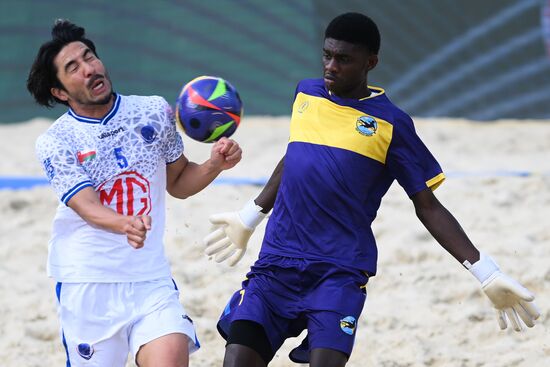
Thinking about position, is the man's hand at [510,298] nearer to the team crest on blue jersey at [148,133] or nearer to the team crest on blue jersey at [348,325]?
the team crest on blue jersey at [348,325]

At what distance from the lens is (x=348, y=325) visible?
411cm

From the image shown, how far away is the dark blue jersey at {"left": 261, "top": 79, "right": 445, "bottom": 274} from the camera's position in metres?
4.20

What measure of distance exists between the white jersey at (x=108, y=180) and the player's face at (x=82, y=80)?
0.06 metres

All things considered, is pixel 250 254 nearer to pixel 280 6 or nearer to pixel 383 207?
pixel 383 207

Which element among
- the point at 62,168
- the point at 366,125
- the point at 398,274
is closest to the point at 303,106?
the point at 366,125

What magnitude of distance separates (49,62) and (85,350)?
4.19 ft

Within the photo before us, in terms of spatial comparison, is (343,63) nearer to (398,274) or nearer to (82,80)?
(82,80)

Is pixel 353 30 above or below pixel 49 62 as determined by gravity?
above

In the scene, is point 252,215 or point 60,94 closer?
point 60,94

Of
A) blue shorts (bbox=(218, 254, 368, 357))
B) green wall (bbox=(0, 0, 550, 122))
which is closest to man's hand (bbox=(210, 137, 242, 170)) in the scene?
blue shorts (bbox=(218, 254, 368, 357))

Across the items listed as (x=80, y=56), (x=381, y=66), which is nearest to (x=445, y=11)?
(x=381, y=66)

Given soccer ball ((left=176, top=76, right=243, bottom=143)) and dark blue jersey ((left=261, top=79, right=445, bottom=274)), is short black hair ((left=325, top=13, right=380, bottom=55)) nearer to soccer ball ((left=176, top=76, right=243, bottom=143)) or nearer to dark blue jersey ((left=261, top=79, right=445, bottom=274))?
dark blue jersey ((left=261, top=79, right=445, bottom=274))

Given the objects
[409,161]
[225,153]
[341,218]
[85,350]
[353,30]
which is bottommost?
[85,350]

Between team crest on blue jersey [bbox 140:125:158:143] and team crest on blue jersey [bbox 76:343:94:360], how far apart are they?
3.04 feet
